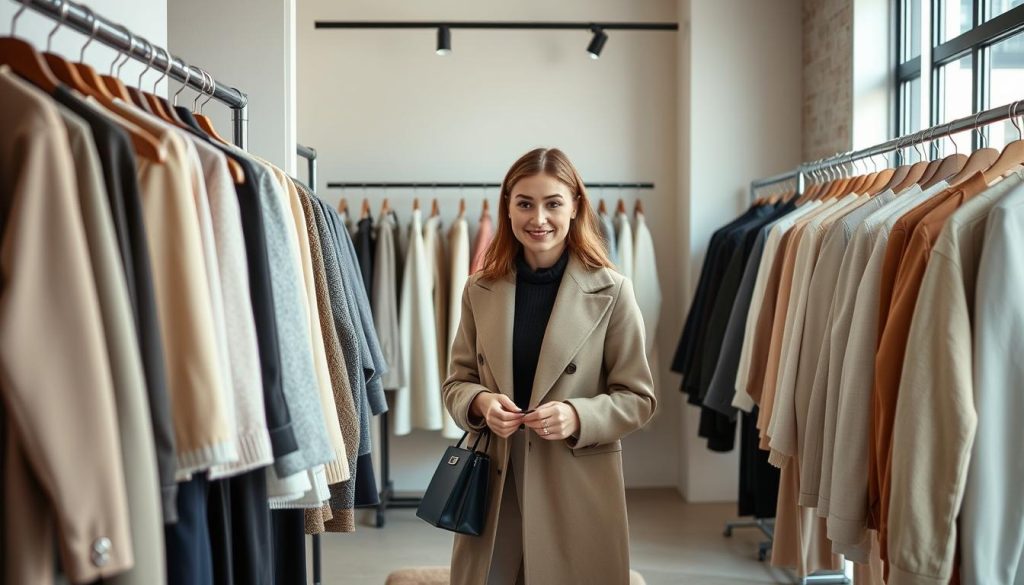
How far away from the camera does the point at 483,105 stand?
5.09m

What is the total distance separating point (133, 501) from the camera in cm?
118

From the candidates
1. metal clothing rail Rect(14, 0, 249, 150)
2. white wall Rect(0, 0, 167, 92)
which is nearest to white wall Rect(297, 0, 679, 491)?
white wall Rect(0, 0, 167, 92)

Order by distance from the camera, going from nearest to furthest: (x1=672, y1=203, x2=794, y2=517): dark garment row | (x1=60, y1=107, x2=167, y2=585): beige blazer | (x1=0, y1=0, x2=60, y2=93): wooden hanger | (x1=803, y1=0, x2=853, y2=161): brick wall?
(x1=60, y1=107, x2=167, y2=585): beige blazer < (x1=0, y1=0, x2=60, y2=93): wooden hanger < (x1=672, y1=203, x2=794, y2=517): dark garment row < (x1=803, y1=0, x2=853, y2=161): brick wall

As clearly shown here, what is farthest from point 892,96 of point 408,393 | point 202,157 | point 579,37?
point 202,157

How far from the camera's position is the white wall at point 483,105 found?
16.6 feet

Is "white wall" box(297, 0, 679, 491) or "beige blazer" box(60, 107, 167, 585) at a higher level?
"white wall" box(297, 0, 679, 491)

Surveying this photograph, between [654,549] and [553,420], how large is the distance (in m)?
2.24

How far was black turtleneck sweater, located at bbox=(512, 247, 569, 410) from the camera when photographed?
231 centimetres

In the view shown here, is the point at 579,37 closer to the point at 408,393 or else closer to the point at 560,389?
the point at 408,393

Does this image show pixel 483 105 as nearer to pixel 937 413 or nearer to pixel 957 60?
pixel 957 60

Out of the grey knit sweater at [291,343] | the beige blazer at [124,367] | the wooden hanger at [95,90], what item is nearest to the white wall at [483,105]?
the grey knit sweater at [291,343]

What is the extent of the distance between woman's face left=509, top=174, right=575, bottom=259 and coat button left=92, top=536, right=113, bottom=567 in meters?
1.35

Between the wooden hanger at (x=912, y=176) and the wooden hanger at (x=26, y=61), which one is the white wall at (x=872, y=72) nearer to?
the wooden hanger at (x=912, y=176)

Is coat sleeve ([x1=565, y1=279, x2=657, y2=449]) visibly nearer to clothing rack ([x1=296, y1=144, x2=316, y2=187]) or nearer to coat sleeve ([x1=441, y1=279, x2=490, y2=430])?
coat sleeve ([x1=441, y1=279, x2=490, y2=430])
